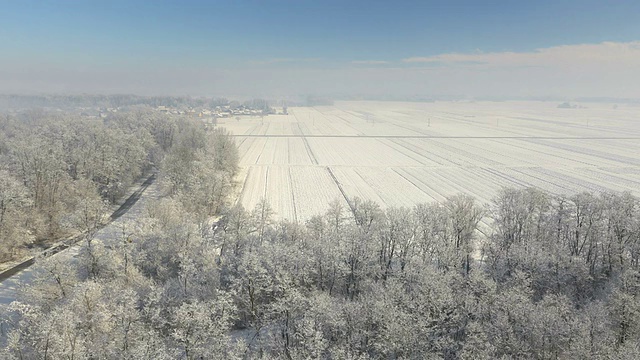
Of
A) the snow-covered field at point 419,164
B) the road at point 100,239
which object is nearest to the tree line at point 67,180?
the road at point 100,239

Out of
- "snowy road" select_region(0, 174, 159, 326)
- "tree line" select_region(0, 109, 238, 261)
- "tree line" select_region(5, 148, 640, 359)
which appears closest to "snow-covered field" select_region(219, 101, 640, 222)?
"tree line" select_region(0, 109, 238, 261)

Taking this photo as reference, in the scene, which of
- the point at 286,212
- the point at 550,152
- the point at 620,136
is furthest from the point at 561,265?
the point at 620,136

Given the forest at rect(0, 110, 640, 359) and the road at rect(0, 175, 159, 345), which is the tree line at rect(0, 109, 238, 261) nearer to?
the forest at rect(0, 110, 640, 359)

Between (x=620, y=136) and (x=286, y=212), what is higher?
(x=620, y=136)

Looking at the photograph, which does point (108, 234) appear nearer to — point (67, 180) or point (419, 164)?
point (67, 180)

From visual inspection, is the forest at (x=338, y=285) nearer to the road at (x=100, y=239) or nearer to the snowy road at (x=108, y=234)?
the road at (x=100, y=239)

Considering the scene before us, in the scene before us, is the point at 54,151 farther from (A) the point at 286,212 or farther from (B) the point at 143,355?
(B) the point at 143,355

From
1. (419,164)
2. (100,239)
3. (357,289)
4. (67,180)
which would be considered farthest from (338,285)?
(419,164)
